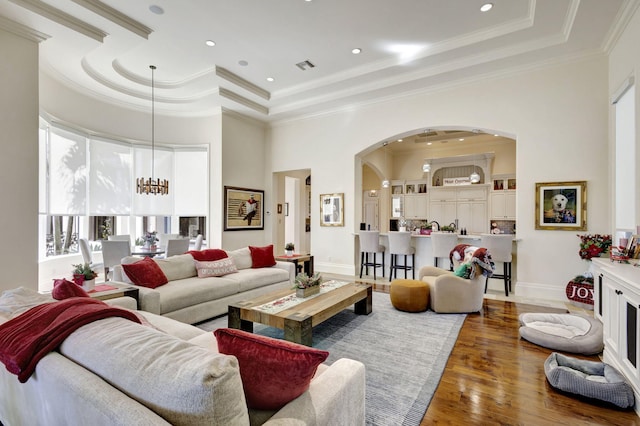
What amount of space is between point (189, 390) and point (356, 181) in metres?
6.27

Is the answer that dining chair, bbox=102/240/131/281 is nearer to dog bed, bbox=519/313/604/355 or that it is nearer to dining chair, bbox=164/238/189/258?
dining chair, bbox=164/238/189/258

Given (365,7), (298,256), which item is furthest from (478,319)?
(365,7)

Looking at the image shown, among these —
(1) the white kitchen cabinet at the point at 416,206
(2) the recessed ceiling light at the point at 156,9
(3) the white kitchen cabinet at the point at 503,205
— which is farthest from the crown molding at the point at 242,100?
(3) the white kitchen cabinet at the point at 503,205

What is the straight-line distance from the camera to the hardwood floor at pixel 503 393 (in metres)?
2.09

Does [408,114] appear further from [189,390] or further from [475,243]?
[189,390]

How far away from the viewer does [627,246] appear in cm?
304

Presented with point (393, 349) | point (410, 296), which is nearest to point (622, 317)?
point (393, 349)

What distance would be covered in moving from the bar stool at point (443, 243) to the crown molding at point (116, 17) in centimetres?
555

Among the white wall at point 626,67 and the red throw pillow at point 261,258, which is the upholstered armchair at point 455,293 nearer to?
the white wall at point 626,67

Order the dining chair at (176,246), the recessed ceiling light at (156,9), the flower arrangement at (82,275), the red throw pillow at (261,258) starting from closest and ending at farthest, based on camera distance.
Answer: the flower arrangement at (82,275), the recessed ceiling light at (156,9), the red throw pillow at (261,258), the dining chair at (176,246)

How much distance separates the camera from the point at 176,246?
5.73 meters

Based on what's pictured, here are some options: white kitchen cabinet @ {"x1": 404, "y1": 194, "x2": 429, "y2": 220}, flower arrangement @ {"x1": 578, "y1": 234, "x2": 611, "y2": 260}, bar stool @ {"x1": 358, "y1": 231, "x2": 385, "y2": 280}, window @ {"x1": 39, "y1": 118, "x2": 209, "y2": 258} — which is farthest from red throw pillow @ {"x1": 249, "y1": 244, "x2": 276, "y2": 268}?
white kitchen cabinet @ {"x1": 404, "y1": 194, "x2": 429, "y2": 220}

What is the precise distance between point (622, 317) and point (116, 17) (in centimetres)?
621

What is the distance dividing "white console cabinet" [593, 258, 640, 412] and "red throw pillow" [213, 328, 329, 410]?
7.64 feet
